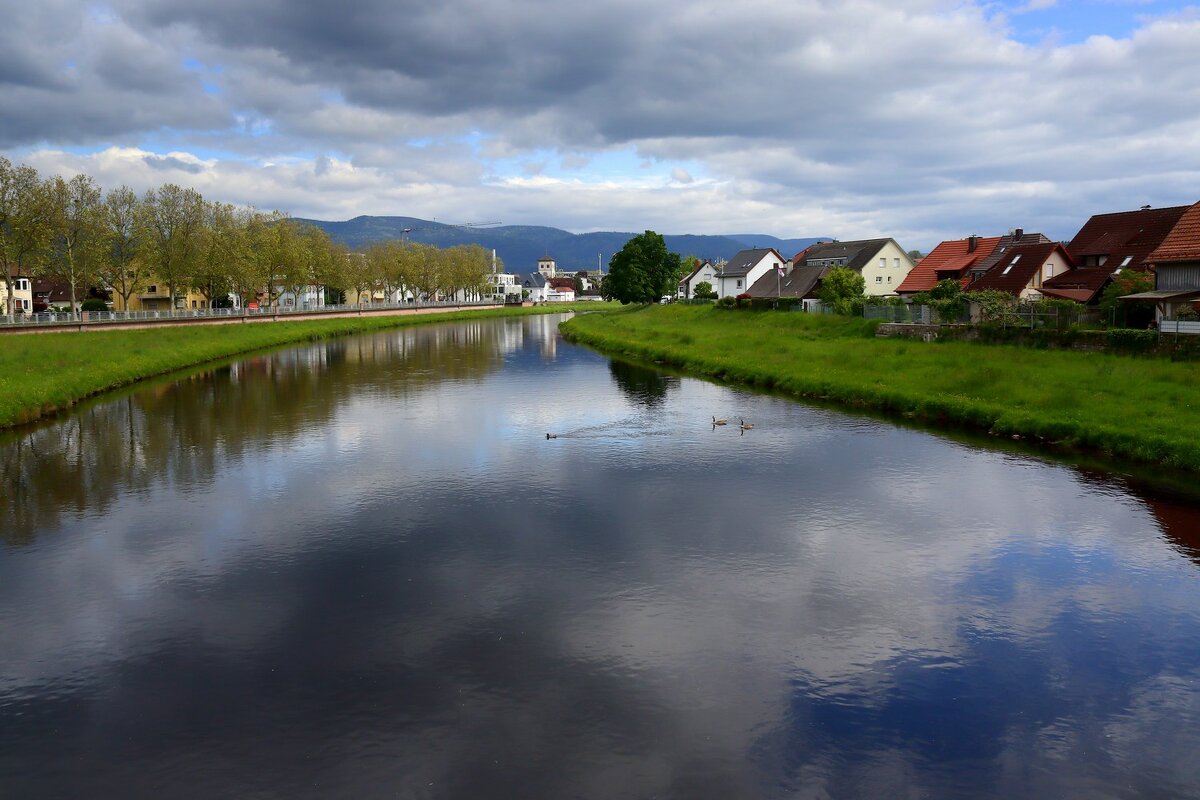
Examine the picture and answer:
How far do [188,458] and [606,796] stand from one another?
22.5 m

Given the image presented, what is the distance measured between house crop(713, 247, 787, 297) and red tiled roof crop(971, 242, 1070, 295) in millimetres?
46999

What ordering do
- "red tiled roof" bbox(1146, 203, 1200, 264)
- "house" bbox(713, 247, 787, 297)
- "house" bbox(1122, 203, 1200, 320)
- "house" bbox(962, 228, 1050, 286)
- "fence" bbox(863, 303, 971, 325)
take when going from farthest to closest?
"house" bbox(713, 247, 787, 297) < "house" bbox(962, 228, 1050, 286) < "fence" bbox(863, 303, 971, 325) < "red tiled roof" bbox(1146, 203, 1200, 264) < "house" bbox(1122, 203, 1200, 320)

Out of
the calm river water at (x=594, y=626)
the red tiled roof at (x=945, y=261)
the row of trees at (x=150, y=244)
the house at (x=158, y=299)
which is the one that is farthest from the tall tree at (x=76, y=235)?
the red tiled roof at (x=945, y=261)

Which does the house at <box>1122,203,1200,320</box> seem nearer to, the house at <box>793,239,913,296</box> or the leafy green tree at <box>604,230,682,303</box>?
the house at <box>793,239,913,296</box>

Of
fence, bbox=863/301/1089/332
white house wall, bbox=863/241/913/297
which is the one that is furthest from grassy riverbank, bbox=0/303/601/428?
white house wall, bbox=863/241/913/297

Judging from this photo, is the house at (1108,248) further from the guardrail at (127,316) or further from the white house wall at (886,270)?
the guardrail at (127,316)

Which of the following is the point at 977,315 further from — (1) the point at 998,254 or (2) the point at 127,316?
(2) the point at 127,316

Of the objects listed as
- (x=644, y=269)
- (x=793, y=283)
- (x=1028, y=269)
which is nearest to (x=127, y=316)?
(x=644, y=269)

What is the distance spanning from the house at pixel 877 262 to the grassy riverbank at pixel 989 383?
32.8 meters

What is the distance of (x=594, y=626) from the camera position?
14016 millimetres

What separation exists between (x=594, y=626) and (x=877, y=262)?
3309 inches

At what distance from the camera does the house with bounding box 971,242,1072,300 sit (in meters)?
58.3

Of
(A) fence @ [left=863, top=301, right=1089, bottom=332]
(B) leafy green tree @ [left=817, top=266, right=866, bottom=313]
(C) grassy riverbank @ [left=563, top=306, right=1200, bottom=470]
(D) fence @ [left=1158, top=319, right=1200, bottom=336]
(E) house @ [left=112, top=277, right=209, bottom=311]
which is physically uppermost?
(E) house @ [left=112, top=277, right=209, bottom=311]

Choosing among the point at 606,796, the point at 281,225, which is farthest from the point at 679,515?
the point at 281,225
